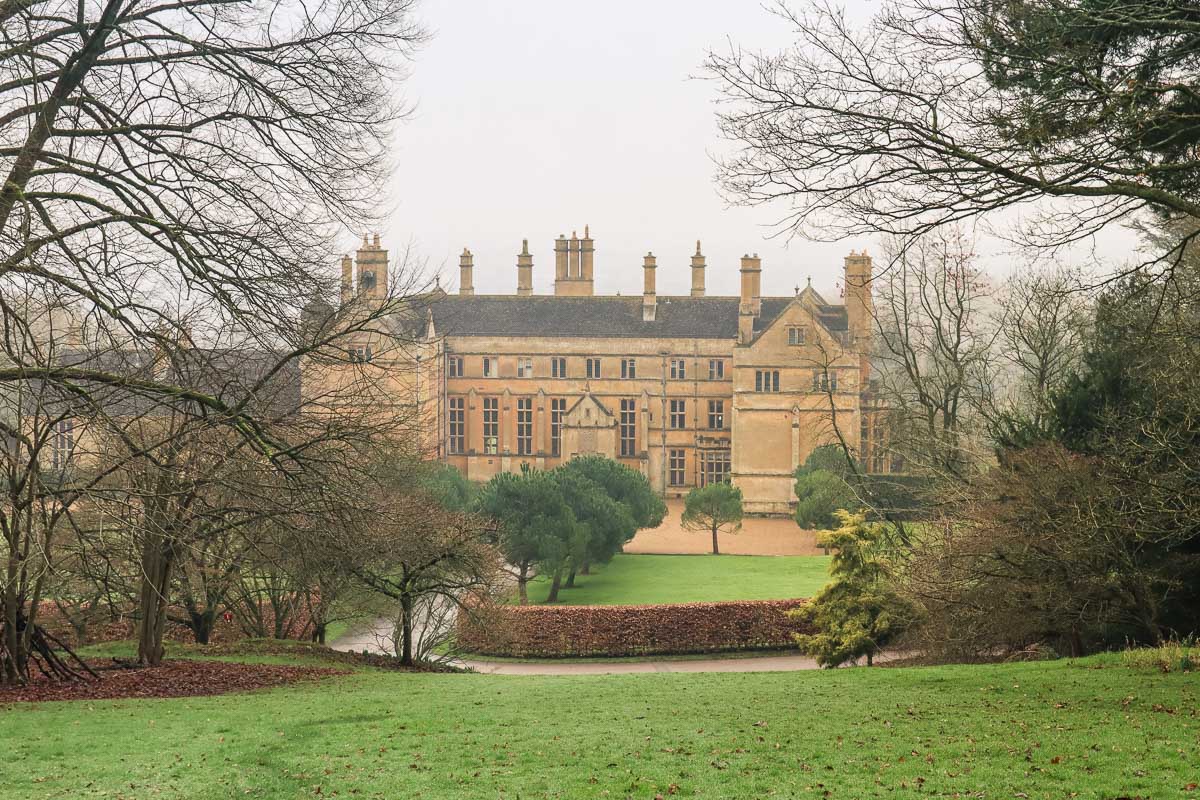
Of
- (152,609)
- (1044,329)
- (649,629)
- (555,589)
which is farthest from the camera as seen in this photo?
(555,589)

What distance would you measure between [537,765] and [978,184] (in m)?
6.34

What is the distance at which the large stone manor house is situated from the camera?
2296 inches

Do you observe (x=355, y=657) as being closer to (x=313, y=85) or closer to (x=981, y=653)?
(x=981, y=653)

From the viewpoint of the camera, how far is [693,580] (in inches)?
1517

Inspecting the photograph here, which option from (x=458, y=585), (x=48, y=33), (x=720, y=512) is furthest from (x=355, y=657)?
(x=720, y=512)

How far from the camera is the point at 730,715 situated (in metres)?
12.2

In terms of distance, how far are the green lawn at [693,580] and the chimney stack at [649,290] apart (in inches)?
853

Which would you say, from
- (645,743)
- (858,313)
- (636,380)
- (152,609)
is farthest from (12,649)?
(858,313)

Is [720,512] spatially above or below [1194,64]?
below

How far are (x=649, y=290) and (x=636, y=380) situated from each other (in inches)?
207

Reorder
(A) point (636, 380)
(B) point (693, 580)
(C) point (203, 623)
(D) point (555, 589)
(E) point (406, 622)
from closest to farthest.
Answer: (C) point (203, 623) → (E) point (406, 622) → (D) point (555, 589) → (B) point (693, 580) → (A) point (636, 380)

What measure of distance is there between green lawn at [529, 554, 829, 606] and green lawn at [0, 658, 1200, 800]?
20.5m

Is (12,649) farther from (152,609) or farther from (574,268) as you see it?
(574,268)

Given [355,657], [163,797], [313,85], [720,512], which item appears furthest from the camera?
[720,512]
